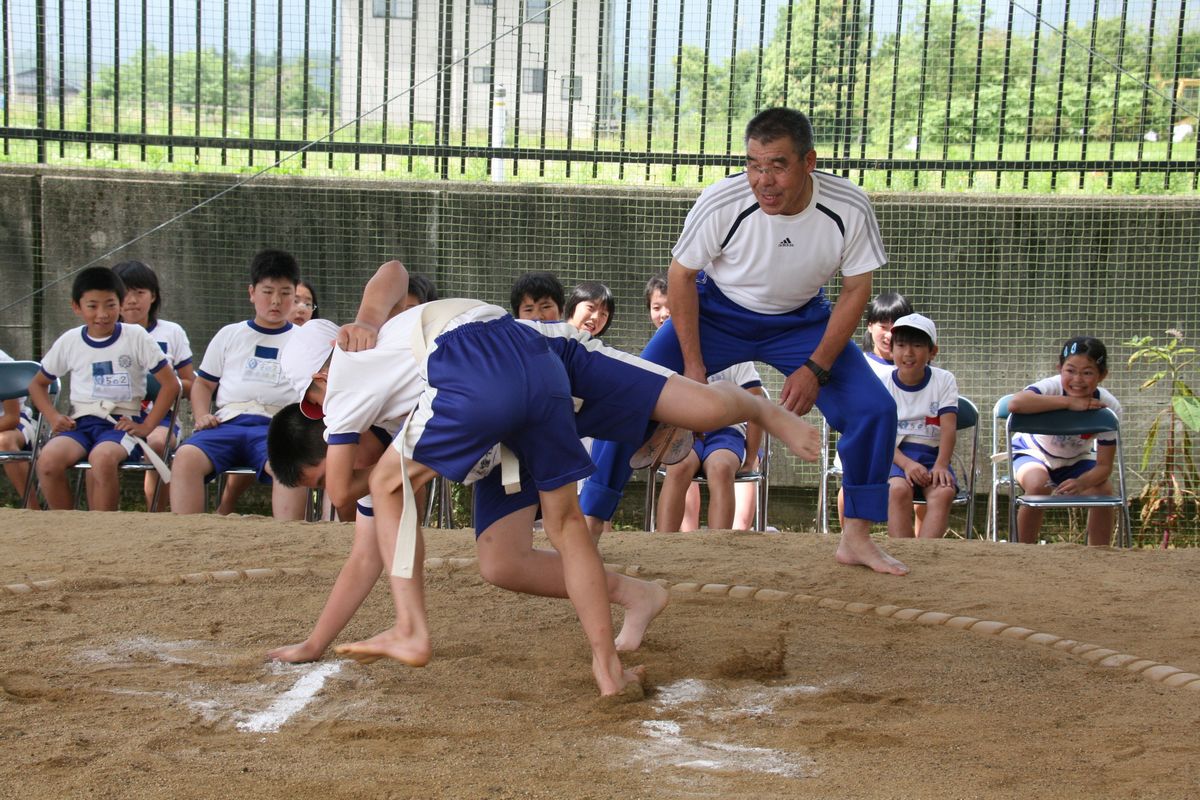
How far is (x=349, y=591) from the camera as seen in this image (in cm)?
279

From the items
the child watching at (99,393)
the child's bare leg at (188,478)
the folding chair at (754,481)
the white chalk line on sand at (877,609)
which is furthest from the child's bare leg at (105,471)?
the folding chair at (754,481)

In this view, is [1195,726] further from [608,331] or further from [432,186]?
[432,186]

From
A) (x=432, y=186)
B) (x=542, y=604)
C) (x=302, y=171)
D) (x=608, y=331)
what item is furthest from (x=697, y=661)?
(x=302, y=171)

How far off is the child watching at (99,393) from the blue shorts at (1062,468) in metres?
3.63

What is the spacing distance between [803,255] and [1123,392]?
3.27 metres

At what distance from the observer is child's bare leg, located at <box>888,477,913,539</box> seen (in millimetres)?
4926

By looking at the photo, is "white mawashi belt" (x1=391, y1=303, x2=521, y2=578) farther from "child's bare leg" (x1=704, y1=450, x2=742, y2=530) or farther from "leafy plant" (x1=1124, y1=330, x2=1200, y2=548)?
"leafy plant" (x1=1124, y1=330, x2=1200, y2=548)

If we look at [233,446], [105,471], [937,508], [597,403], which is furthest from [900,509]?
[105,471]

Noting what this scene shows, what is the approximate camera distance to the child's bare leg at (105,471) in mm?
5023

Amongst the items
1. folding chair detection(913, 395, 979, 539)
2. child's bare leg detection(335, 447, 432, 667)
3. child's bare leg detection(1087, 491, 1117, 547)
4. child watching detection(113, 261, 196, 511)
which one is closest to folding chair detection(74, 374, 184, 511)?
child watching detection(113, 261, 196, 511)

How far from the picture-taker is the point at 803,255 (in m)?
3.68

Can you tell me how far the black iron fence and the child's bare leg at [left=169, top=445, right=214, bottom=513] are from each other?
6.68 feet

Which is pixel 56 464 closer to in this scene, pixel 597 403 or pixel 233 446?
pixel 233 446

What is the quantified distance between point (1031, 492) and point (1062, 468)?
215mm
